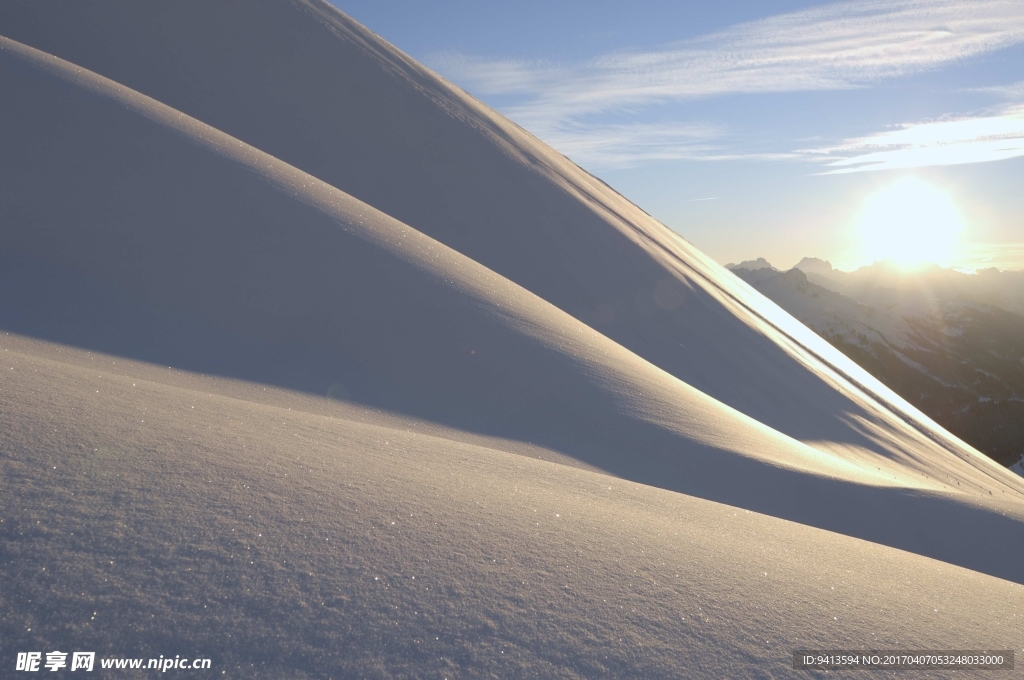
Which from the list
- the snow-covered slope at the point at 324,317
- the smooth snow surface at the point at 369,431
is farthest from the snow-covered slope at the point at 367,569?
the snow-covered slope at the point at 324,317

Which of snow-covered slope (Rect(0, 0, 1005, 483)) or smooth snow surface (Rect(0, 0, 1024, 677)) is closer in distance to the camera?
smooth snow surface (Rect(0, 0, 1024, 677))

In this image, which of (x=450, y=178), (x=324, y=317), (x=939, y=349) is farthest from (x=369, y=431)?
(x=939, y=349)

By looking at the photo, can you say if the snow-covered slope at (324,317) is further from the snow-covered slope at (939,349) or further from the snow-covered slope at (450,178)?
the snow-covered slope at (939,349)

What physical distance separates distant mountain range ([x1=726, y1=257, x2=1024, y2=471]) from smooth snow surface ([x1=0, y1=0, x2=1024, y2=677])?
387 feet

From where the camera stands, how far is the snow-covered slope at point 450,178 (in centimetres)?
1415

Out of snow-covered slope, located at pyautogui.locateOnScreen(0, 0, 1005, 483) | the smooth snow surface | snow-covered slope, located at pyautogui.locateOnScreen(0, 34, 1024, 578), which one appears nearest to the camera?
the smooth snow surface

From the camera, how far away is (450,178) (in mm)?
17219

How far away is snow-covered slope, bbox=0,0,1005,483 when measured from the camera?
46.4 ft

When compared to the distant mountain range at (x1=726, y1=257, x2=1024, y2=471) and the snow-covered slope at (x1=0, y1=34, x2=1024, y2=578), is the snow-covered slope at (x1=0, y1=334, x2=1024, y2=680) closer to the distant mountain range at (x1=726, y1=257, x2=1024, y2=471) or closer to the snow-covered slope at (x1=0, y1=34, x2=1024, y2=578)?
the snow-covered slope at (x1=0, y1=34, x2=1024, y2=578)

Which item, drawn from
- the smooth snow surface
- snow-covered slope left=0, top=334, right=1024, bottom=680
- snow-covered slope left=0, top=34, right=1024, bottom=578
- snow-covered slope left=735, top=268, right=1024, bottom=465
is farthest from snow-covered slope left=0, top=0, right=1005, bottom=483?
snow-covered slope left=735, top=268, right=1024, bottom=465

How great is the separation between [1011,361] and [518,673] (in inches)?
7501

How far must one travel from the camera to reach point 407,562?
2.99m

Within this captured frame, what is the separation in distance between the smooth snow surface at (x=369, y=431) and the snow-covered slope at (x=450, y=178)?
13 cm

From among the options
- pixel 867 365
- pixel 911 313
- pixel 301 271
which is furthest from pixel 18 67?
pixel 911 313
